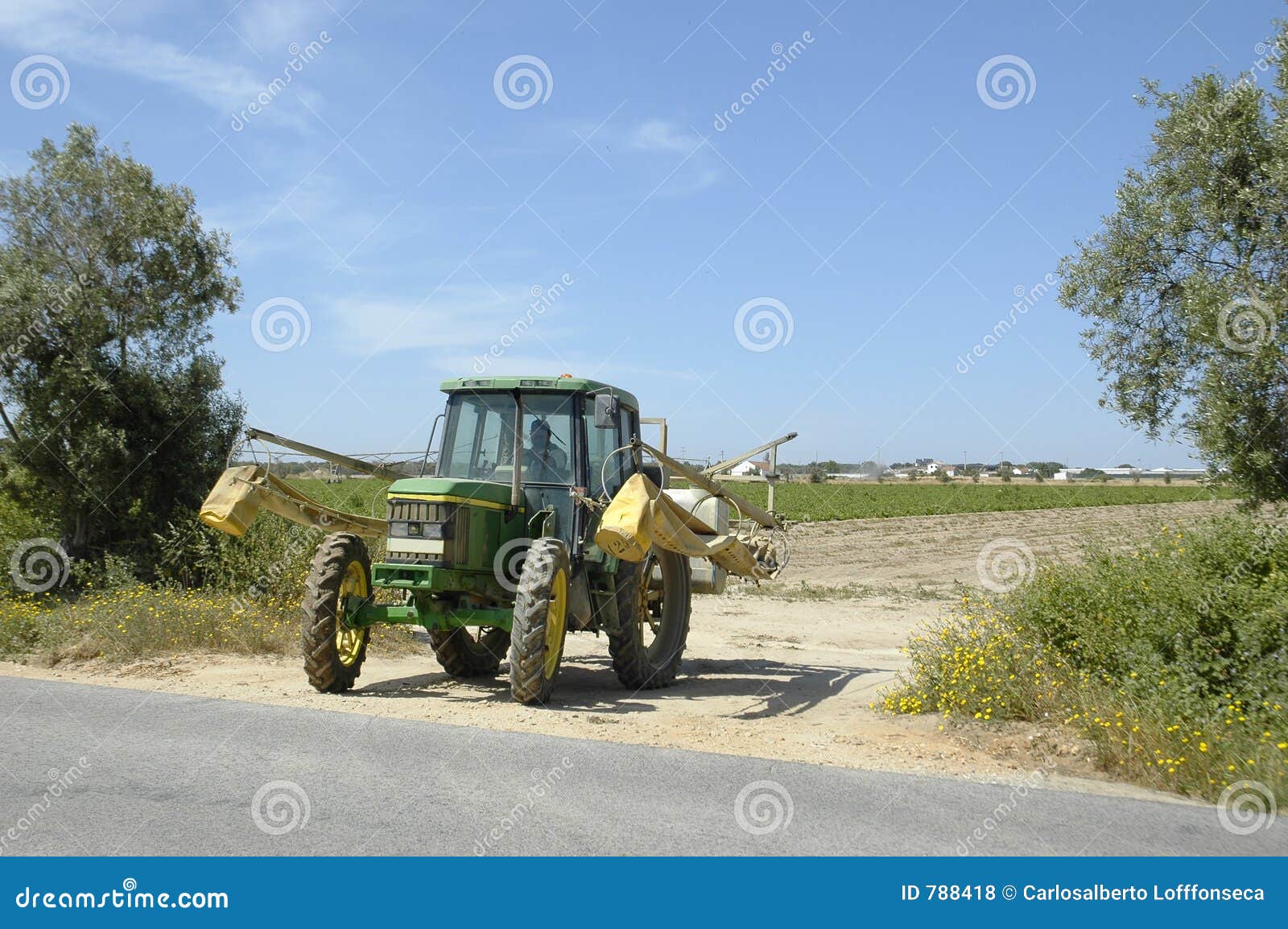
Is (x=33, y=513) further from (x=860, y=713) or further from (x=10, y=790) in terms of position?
(x=860, y=713)

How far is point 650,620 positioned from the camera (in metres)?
12.4

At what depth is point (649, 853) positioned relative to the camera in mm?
5145

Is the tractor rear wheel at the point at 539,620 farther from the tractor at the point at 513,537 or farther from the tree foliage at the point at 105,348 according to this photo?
the tree foliage at the point at 105,348

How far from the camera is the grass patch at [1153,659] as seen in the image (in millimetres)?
6922

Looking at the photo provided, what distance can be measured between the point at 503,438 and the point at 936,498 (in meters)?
63.0

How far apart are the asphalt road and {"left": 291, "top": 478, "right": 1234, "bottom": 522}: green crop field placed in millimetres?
31994

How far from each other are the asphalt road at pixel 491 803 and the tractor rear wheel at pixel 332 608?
1578 millimetres

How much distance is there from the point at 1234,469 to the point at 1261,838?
561cm

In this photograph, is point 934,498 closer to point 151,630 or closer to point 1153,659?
point 151,630

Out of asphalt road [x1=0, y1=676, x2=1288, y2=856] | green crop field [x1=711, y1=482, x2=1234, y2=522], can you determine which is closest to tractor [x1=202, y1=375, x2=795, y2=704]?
asphalt road [x1=0, y1=676, x2=1288, y2=856]

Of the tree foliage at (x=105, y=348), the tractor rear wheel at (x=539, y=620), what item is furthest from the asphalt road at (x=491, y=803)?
the tree foliage at (x=105, y=348)

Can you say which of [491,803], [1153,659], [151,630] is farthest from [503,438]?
[1153,659]
